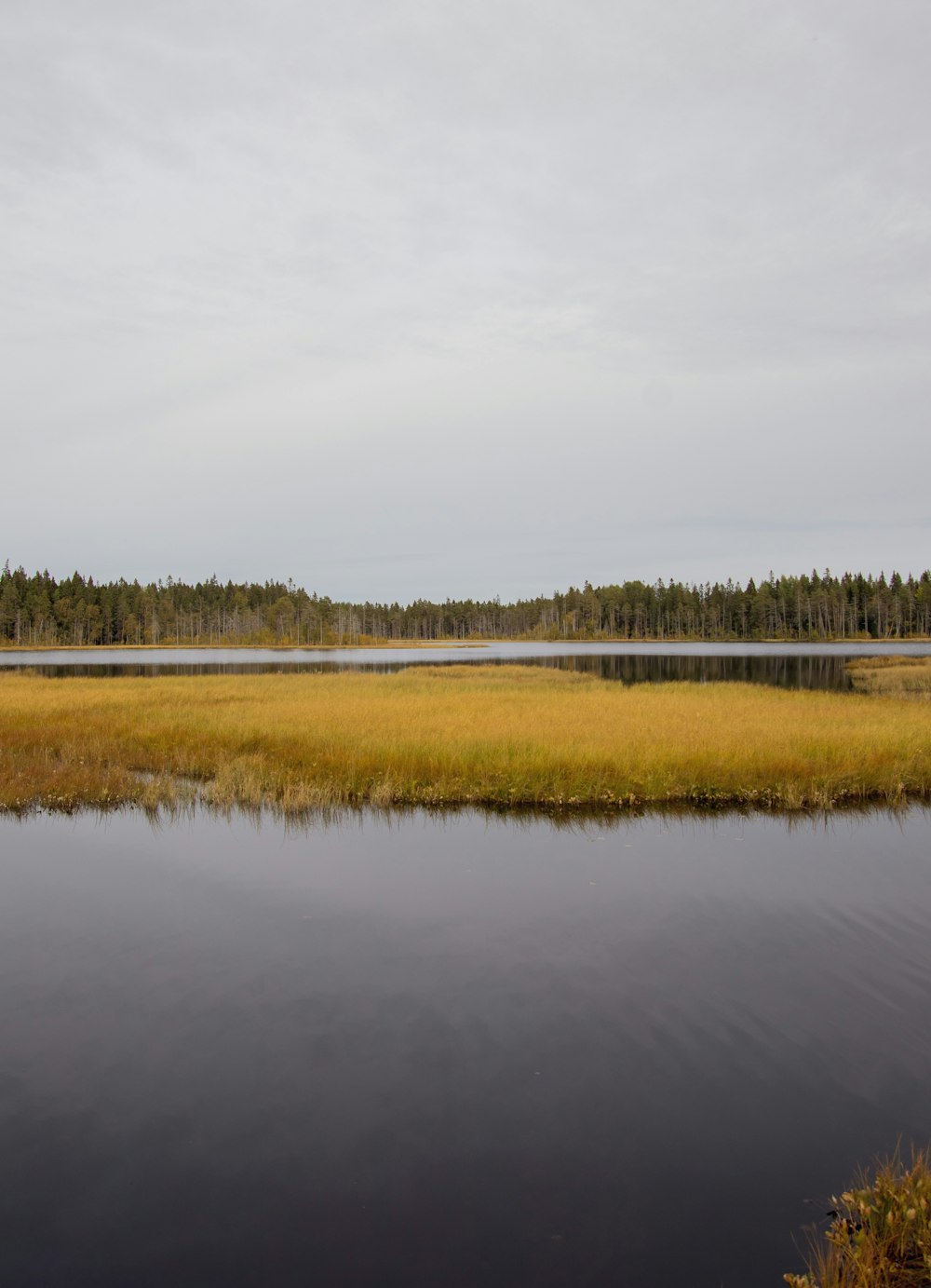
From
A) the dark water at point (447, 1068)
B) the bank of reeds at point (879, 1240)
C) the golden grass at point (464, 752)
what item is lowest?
the dark water at point (447, 1068)

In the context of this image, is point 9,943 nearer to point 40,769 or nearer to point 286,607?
point 40,769

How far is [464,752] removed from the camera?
22.1 m

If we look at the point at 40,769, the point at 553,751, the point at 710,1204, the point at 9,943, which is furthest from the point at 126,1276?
the point at 40,769

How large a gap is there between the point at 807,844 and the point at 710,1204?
1103cm

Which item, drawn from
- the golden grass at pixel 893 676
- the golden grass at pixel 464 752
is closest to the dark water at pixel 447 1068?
the golden grass at pixel 464 752

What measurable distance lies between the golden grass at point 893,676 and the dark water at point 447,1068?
39.1 metres

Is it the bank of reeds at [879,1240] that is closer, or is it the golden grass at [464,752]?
the bank of reeds at [879,1240]

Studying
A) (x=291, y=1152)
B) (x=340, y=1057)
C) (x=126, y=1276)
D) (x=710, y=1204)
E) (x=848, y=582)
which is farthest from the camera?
(x=848, y=582)

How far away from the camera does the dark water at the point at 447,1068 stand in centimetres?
567

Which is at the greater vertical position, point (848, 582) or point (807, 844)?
point (848, 582)

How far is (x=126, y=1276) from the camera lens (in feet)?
17.5

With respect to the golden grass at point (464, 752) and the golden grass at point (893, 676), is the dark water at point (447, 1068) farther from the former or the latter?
the golden grass at point (893, 676)

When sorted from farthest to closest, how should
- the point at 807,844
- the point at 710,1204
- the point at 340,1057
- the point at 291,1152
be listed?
the point at 807,844 → the point at 340,1057 → the point at 291,1152 → the point at 710,1204

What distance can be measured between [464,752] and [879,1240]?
1719 centimetres
